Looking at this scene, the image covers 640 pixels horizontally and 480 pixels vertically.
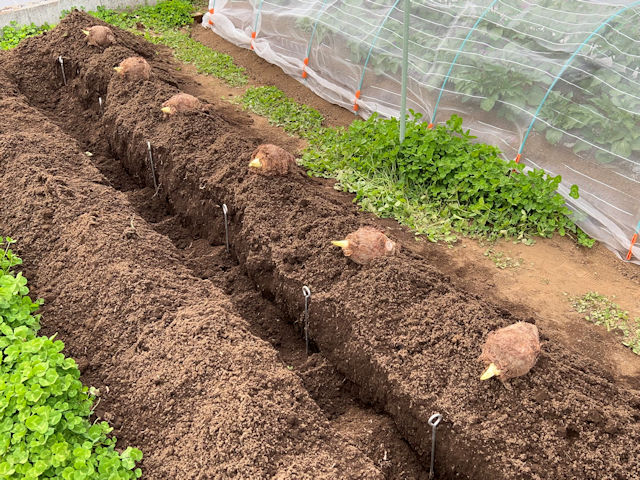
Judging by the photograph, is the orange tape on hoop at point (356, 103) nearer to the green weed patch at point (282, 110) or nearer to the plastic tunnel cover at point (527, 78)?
the plastic tunnel cover at point (527, 78)

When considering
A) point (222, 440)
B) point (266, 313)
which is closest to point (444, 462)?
point (222, 440)

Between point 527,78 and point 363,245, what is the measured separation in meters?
3.27

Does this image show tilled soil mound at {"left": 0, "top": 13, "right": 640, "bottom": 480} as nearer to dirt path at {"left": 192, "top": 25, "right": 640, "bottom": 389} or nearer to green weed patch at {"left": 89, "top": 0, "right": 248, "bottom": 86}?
dirt path at {"left": 192, "top": 25, "right": 640, "bottom": 389}

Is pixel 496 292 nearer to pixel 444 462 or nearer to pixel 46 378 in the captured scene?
pixel 444 462

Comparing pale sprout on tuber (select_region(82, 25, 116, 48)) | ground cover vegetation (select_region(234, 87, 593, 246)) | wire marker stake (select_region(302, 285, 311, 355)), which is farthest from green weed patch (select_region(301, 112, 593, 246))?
pale sprout on tuber (select_region(82, 25, 116, 48))

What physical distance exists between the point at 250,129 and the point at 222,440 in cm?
532

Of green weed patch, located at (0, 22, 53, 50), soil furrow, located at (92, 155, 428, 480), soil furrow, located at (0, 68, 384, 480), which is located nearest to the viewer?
soil furrow, located at (0, 68, 384, 480)

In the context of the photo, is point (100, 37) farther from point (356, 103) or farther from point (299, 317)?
point (299, 317)

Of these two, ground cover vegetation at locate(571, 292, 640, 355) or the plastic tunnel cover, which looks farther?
the plastic tunnel cover

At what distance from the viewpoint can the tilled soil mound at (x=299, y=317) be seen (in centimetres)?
346

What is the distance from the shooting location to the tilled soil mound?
3465mm

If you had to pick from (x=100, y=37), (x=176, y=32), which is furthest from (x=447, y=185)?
(x=176, y=32)

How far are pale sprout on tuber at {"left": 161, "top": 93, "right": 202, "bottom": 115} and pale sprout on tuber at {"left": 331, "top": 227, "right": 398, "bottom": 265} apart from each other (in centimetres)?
311

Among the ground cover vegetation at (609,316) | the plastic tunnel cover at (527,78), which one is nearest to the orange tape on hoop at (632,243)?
the plastic tunnel cover at (527,78)
